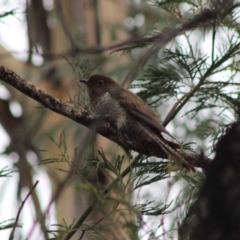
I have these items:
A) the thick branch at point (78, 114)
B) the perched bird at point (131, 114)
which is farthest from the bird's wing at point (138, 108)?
the thick branch at point (78, 114)

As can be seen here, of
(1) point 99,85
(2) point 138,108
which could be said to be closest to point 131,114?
(2) point 138,108

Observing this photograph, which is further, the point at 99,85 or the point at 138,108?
the point at 99,85

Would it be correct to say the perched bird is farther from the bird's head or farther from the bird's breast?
the bird's head

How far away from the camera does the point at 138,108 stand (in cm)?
598

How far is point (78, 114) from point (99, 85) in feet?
8.29

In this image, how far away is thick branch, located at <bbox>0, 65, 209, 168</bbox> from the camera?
4.33 metres

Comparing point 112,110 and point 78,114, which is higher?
point 112,110

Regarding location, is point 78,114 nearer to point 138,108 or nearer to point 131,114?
point 138,108

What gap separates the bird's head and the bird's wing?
0.59m

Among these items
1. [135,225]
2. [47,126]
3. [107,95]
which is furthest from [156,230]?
[47,126]

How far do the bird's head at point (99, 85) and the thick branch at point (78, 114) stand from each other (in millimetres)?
1496

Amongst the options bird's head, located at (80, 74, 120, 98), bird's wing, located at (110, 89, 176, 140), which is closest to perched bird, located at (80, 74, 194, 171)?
bird's wing, located at (110, 89, 176, 140)

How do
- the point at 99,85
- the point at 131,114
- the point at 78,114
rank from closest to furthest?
the point at 78,114
the point at 131,114
the point at 99,85

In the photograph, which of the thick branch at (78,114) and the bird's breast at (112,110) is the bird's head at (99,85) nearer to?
the bird's breast at (112,110)
